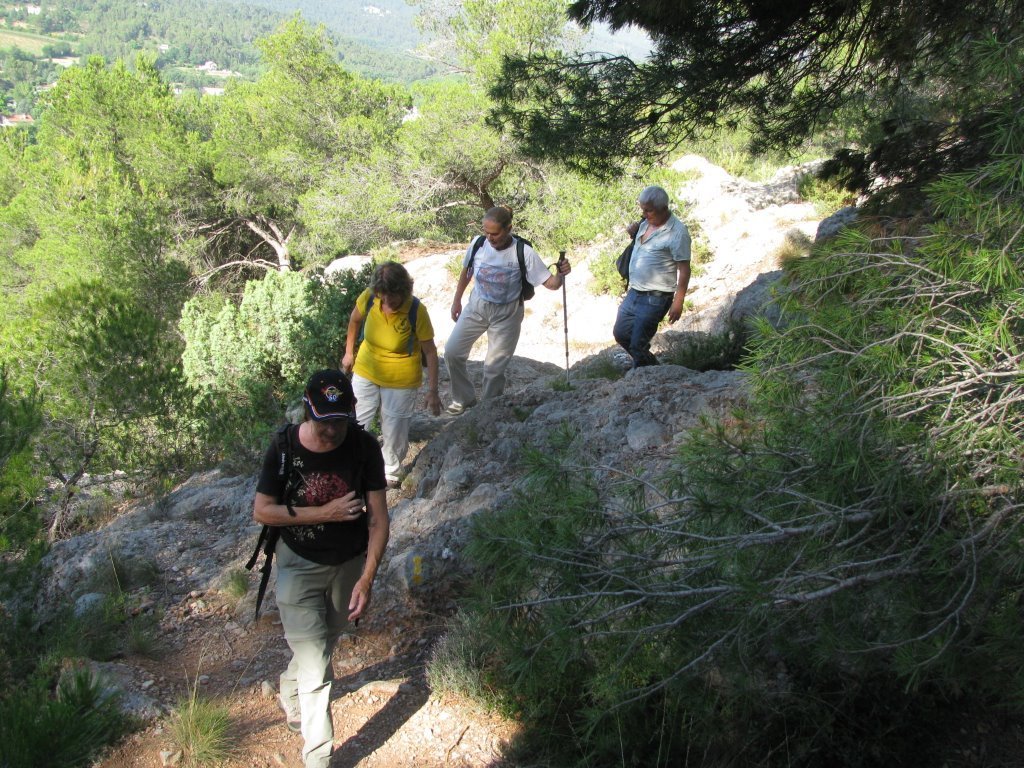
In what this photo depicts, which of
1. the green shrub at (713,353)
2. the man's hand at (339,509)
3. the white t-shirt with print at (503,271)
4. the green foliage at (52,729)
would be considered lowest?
the green shrub at (713,353)

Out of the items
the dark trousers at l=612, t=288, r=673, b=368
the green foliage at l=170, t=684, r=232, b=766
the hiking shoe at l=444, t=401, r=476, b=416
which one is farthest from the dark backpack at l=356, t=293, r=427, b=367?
the green foliage at l=170, t=684, r=232, b=766

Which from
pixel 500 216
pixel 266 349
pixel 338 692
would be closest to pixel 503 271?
pixel 500 216

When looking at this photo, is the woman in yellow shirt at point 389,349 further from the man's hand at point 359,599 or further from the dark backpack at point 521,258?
the man's hand at point 359,599

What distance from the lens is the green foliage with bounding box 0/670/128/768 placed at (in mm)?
1993

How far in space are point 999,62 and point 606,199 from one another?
12.3 meters

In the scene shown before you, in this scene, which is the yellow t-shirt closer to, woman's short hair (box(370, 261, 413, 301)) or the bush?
woman's short hair (box(370, 261, 413, 301))

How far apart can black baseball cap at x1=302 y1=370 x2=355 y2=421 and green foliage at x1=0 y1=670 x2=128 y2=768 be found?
1.07 m

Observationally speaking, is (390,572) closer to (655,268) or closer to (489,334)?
(489,334)

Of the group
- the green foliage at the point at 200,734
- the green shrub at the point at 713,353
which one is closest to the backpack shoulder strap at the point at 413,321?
the green foliage at the point at 200,734

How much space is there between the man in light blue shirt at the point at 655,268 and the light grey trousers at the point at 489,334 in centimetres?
90

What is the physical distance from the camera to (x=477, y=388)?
902 cm

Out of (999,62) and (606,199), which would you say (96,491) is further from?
(606,199)

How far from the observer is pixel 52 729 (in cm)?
209

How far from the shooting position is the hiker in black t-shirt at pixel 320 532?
3000 millimetres
